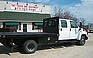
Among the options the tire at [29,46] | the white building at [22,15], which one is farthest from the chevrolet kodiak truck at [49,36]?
the white building at [22,15]

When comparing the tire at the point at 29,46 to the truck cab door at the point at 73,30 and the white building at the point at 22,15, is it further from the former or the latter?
the white building at the point at 22,15

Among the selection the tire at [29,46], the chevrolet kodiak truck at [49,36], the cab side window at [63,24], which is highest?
the cab side window at [63,24]

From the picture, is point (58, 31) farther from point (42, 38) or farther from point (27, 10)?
point (27, 10)

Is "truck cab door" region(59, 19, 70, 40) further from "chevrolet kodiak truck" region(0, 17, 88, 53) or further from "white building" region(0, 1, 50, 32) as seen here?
"white building" region(0, 1, 50, 32)

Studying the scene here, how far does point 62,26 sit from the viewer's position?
15.0 m

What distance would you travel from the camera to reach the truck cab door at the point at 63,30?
14.8 metres

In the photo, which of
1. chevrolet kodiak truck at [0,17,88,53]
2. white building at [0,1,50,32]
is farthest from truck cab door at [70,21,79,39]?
white building at [0,1,50,32]

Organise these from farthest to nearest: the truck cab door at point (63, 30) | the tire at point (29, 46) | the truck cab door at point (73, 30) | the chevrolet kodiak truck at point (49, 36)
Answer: the truck cab door at point (73, 30) → the truck cab door at point (63, 30) → the tire at point (29, 46) → the chevrolet kodiak truck at point (49, 36)

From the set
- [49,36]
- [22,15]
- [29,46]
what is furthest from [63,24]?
[22,15]

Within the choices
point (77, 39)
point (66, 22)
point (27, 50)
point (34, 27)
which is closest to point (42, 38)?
point (27, 50)

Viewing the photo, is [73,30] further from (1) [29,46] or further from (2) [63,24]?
(1) [29,46]

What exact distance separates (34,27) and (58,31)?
2229 cm

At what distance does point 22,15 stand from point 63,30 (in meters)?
22.1

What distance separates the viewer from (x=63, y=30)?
591 inches
